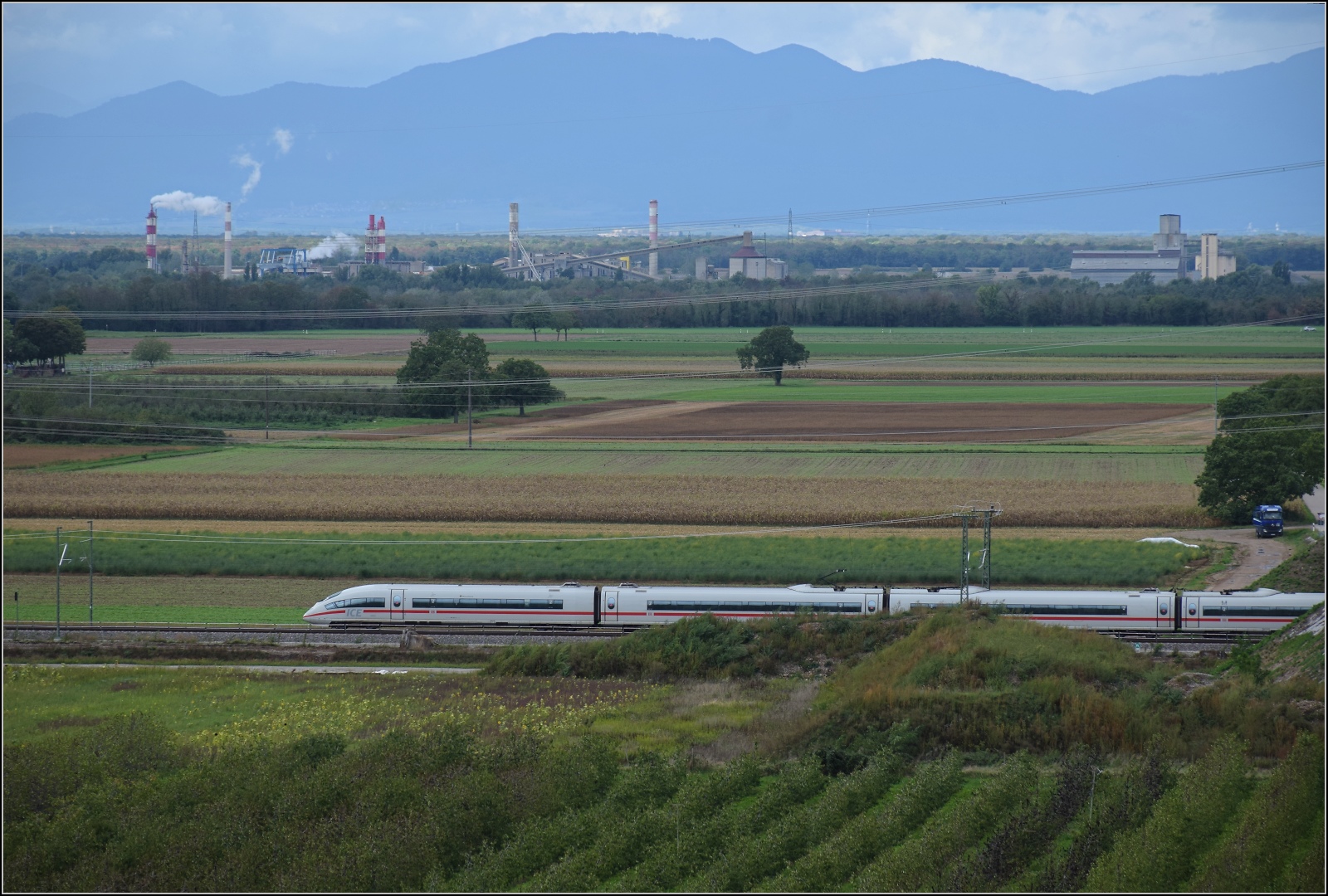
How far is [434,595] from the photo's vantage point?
1062 inches

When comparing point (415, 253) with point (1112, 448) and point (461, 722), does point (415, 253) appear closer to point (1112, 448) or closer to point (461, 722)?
point (1112, 448)

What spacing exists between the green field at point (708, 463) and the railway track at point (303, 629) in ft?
59.6

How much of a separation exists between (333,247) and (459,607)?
12372 centimetres

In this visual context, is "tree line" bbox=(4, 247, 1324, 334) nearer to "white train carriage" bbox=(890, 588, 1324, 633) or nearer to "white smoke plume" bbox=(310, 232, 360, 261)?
"white smoke plume" bbox=(310, 232, 360, 261)

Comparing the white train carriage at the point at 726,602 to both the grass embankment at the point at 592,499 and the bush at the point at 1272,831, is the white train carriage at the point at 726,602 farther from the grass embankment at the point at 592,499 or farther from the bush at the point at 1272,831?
the bush at the point at 1272,831

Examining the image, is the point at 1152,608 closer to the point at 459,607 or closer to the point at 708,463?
the point at 459,607

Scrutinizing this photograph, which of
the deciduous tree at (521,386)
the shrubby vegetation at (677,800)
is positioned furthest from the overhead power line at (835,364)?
the shrubby vegetation at (677,800)

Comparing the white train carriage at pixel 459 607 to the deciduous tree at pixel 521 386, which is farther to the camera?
the deciduous tree at pixel 521 386

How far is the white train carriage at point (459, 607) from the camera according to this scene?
26938mm

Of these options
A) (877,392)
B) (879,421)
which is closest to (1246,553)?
(879,421)

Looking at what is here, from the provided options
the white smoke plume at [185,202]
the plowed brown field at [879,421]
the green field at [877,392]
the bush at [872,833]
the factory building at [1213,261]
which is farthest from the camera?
the white smoke plume at [185,202]

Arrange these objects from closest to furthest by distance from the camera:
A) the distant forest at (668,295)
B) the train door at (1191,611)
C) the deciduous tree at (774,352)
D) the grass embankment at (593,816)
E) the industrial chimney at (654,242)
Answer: the grass embankment at (593,816)
the train door at (1191,611)
the deciduous tree at (774,352)
the distant forest at (668,295)
the industrial chimney at (654,242)

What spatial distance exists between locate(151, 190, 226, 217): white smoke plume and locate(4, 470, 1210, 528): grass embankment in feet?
432

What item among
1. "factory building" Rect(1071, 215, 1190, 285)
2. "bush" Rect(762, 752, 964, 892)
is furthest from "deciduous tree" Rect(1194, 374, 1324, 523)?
"factory building" Rect(1071, 215, 1190, 285)
